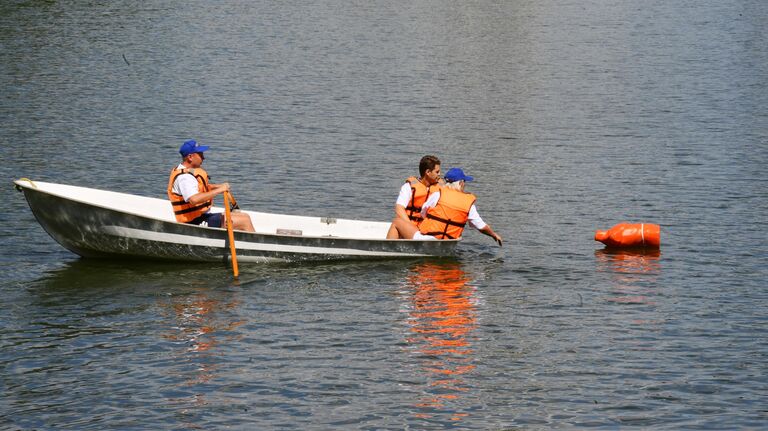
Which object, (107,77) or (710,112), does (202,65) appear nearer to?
(107,77)

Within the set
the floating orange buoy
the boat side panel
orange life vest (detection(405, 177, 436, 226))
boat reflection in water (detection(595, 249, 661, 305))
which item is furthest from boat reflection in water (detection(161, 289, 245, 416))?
the floating orange buoy

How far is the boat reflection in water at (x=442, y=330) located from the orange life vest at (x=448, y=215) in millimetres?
572

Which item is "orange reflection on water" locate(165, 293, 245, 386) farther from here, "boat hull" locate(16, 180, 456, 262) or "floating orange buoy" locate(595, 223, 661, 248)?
"floating orange buoy" locate(595, 223, 661, 248)

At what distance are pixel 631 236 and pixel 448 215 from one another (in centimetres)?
352

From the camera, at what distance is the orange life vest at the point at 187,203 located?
19734 millimetres

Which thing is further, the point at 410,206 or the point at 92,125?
the point at 92,125

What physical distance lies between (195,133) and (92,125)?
9.70 ft

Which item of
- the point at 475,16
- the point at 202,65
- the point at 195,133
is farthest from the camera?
the point at 475,16

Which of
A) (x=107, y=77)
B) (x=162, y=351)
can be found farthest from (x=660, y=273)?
(x=107, y=77)

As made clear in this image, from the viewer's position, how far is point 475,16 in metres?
62.4

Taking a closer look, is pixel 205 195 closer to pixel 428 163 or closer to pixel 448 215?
pixel 428 163

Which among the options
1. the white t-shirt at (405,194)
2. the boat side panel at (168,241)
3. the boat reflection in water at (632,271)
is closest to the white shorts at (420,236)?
the boat side panel at (168,241)

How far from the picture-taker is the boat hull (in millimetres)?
19781

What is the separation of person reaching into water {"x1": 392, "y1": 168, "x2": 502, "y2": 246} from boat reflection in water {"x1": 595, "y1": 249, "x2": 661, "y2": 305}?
6.70 feet
